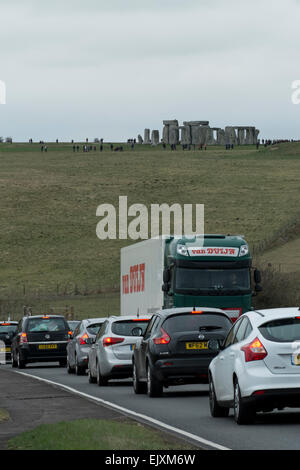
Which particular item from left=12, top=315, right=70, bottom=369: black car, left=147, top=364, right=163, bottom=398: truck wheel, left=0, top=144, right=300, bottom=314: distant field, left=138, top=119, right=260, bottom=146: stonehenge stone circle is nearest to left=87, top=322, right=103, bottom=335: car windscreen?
left=12, top=315, right=70, bottom=369: black car

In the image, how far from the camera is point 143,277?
114 feet

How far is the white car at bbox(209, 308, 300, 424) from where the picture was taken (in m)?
15.1

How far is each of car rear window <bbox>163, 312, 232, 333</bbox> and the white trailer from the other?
1048 cm

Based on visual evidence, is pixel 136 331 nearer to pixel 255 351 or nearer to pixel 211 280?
pixel 211 280

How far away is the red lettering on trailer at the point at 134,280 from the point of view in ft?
115

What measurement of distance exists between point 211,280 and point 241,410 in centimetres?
1612

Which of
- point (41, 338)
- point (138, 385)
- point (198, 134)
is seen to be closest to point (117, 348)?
point (138, 385)

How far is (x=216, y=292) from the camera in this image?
3144cm

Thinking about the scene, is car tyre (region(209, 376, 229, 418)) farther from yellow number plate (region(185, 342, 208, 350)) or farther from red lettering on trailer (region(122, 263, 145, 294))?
red lettering on trailer (region(122, 263, 145, 294))

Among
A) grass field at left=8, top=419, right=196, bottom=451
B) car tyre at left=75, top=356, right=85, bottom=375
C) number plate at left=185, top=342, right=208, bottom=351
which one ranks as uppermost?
grass field at left=8, top=419, right=196, bottom=451
